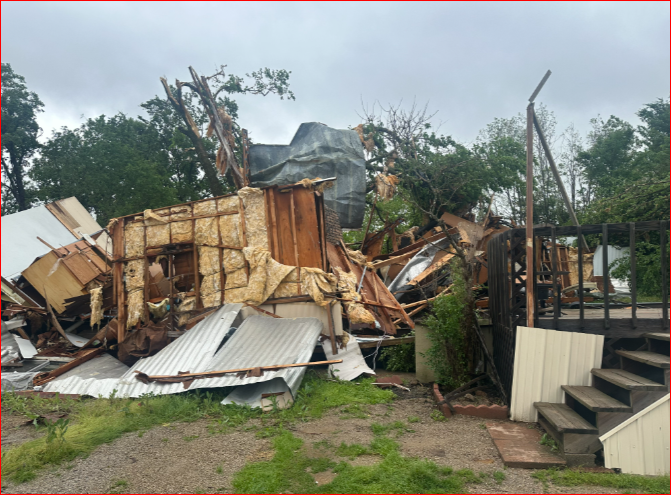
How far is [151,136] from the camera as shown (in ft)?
79.9

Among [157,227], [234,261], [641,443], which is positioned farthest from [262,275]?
[641,443]

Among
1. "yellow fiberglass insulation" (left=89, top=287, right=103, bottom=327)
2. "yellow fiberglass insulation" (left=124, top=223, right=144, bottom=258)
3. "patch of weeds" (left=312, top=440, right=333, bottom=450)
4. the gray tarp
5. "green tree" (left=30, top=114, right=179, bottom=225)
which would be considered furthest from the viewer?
"green tree" (left=30, top=114, right=179, bottom=225)

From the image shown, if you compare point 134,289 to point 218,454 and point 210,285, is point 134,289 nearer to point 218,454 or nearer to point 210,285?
point 210,285

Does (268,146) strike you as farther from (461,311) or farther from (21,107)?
(21,107)

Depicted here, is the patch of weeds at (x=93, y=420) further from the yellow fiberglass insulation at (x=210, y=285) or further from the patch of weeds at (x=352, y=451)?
the yellow fiberglass insulation at (x=210, y=285)

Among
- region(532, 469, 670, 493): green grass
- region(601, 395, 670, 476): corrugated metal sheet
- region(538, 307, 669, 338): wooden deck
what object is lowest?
region(532, 469, 670, 493): green grass

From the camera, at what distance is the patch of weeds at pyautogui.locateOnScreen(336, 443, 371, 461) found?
509 centimetres

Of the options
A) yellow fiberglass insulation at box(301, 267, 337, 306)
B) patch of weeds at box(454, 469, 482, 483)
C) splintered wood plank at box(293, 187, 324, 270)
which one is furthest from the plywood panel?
patch of weeds at box(454, 469, 482, 483)

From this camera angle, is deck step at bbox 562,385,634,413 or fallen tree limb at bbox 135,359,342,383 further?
fallen tree limb at bbox 135,359,342,383

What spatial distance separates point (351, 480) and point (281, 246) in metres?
5.65

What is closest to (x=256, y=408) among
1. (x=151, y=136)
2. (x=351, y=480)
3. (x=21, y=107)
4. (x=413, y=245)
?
(x=351, y=480)

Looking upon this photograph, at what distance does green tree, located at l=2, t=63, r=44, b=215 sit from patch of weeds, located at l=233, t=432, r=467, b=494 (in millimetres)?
26633

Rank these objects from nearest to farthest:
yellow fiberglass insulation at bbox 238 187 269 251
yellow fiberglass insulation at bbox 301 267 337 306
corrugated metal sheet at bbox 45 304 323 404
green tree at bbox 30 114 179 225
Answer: corrugated metal sheet at bbox 45 304 323 404, yellow fiberglass insulation at bbox 301 267 337 306, yellow fiberglass insulation at bbox 238 187 269 251, green tree at bbox 30 114 179 225

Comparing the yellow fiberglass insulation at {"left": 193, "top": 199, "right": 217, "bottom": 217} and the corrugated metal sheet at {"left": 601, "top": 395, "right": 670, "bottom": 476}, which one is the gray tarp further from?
the corrugated metal sheet at {"left": 601, "top": 395, "right": 670, "bottom": 476}
